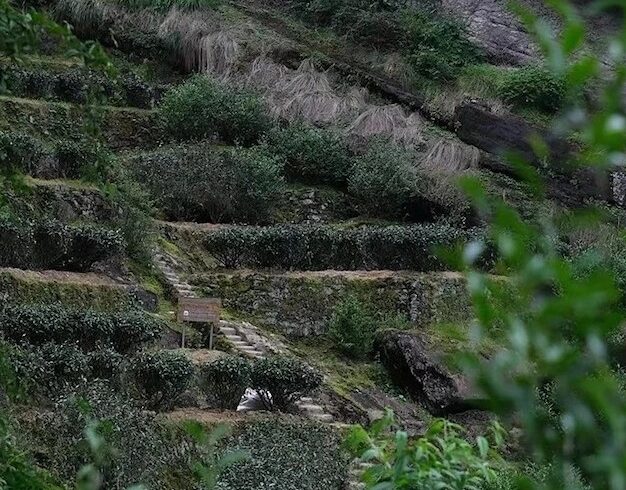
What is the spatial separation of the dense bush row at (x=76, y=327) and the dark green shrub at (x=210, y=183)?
18.0ft

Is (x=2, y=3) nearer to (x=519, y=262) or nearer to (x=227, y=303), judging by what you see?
(x=519, y=262)

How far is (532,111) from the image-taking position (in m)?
17.3

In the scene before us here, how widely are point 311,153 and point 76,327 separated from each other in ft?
27.7

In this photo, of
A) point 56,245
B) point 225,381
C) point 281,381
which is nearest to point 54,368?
point 225,381

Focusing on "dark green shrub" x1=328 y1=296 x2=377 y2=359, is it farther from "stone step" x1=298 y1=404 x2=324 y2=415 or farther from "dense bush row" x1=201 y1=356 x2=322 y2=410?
"dense bush row" x1=201 y1=356 x2=322 y2=410

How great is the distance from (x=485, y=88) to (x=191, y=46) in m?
5.95

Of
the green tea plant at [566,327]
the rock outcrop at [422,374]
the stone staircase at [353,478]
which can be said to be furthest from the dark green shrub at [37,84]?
the green tea plant at [566,327]

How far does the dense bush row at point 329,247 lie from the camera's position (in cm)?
1198

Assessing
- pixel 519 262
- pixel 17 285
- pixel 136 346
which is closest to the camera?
pixel 519 262

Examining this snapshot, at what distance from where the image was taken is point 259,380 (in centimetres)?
804

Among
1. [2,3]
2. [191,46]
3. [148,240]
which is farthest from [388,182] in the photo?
[2,3]

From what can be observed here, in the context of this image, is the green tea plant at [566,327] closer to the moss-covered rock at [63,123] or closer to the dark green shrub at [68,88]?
the moss-covered rock at [63,123]

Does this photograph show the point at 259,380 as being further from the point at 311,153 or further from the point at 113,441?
the point at 311,153

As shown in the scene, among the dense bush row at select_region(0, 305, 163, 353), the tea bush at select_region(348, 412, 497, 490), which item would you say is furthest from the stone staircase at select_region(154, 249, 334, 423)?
the tea bush at select_region(348, 412, 497, 490)
